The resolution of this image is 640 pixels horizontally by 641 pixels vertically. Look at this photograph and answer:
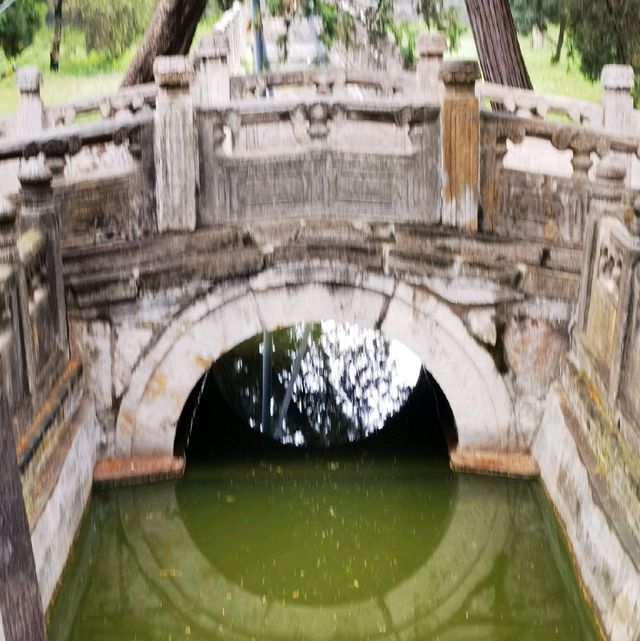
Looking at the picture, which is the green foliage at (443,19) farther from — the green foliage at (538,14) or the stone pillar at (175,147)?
the stone pillar at (175,147)

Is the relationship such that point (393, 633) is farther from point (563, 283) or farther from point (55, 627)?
point (563, 283)

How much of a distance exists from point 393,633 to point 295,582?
0.67m

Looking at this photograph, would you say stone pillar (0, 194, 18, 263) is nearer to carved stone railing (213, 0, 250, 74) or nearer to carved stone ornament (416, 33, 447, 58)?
carved stone ornament (416, 33, 447, 58)

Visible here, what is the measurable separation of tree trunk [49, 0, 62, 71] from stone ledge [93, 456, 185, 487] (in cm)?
577

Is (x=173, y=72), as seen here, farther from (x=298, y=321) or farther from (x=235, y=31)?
(x=235, y=31)

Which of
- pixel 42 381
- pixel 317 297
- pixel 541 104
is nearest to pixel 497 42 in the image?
pixel 541 104

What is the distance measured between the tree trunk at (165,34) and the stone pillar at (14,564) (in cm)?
615

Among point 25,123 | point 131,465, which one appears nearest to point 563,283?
point 131,465

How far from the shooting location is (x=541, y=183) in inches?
225

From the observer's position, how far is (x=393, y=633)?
5066 mm

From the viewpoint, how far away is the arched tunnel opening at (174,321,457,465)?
22.6 feet

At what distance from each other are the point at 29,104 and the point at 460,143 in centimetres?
464

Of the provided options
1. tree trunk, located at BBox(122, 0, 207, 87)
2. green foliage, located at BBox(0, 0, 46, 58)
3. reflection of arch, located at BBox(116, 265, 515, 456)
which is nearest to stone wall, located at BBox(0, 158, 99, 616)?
reflection of arch, located at BBox(116, 265, 515, 456)

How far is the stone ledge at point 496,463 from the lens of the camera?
6012 mm
